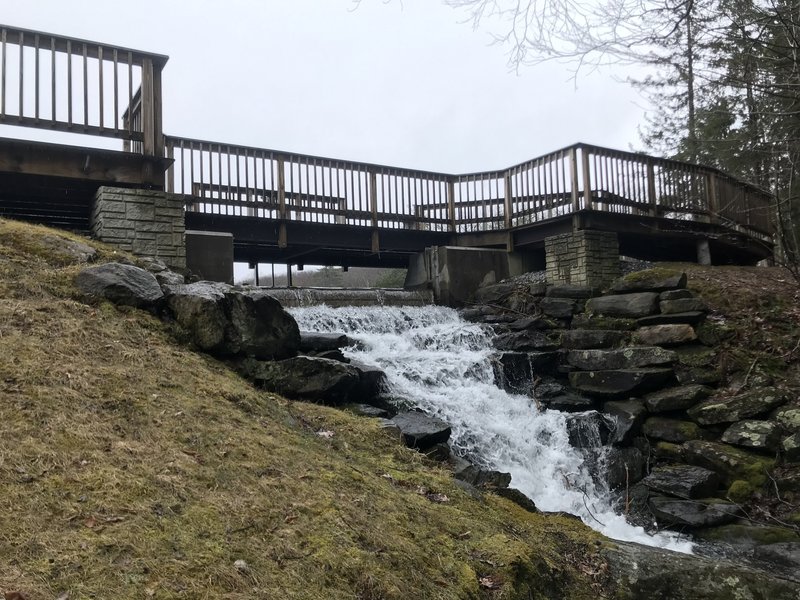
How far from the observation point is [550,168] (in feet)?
40.5

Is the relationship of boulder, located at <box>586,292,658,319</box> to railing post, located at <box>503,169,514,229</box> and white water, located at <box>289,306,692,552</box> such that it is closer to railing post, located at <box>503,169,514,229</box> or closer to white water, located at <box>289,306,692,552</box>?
white water, located at <box>289,306,692,552</box>

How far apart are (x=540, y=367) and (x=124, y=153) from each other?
715cm

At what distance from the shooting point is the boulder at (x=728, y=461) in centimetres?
645

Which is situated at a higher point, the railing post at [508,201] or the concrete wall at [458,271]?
the railing post at [508,201]

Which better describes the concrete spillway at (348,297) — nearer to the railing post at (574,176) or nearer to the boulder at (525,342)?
the boulder at (525,342)

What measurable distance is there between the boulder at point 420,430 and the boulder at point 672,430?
3.30 metres

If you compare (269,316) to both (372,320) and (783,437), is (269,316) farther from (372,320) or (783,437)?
(783,437)

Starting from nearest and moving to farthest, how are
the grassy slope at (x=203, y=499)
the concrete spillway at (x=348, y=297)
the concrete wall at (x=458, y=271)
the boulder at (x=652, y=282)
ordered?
the grassy slope at (x=203, y=499) → the boulder at (x=652, y=282) → the concrete spillway at (x=348, y=297) → the concrete wall at (x=458, y=271)

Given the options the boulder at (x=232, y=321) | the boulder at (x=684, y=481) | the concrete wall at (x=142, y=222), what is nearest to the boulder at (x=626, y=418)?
the boulder at (x=684, y=481)

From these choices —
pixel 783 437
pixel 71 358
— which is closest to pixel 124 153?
pixel 71 358

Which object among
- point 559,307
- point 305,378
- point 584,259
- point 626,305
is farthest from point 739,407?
point 305,378

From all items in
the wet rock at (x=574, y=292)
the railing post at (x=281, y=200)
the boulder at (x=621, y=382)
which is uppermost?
the railing post at (x=281, y=200)

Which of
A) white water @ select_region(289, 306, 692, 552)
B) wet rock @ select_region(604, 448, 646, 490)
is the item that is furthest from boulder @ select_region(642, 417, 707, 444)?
white water @ select_region(289, 306, 692, 552)

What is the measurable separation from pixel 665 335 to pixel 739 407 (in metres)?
1.81
